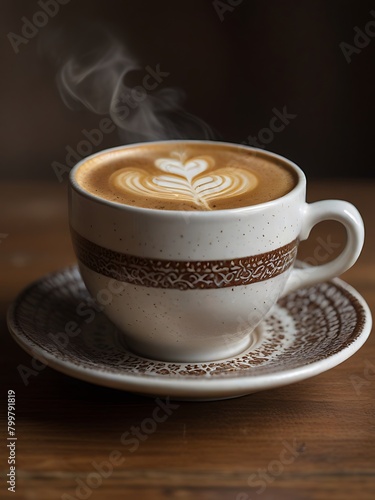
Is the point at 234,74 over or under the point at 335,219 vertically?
under

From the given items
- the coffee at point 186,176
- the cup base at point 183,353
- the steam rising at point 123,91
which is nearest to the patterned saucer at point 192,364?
the cup base at point 183,353

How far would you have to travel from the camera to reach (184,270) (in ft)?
2.37

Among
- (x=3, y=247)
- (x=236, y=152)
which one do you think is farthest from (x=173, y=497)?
(x=3, y=247)

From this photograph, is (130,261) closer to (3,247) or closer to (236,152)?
(236,152)

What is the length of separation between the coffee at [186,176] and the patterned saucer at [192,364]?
0.15m

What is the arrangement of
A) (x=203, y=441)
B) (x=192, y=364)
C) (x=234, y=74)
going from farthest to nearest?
(x=234, y=74) < (x=192, y=364) < (x=203, y=441)

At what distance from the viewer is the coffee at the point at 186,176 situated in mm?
779

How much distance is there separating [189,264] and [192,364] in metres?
0.12

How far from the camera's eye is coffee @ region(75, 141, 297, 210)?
0.78 metres

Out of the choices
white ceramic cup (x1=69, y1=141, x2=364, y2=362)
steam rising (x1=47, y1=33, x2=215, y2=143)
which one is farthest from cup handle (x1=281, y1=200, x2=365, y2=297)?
steam rising (x1=47, y1=33, x2=215, y2=143)

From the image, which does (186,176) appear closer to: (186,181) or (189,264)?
(186,181)

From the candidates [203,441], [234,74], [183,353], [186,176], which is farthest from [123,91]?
[203,441]

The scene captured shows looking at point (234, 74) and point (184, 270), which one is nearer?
point (184, 270)

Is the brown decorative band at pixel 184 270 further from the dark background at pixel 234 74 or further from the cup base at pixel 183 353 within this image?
the dark background at pixel 234 74
